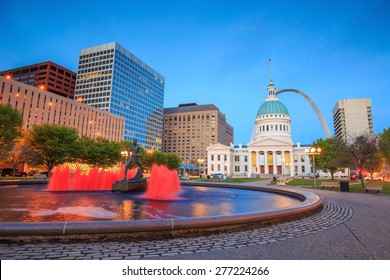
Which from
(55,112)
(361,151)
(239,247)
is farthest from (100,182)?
(55,112)

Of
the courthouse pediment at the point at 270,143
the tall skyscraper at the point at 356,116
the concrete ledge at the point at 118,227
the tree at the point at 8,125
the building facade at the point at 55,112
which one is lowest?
the concrete ledge at the point at 118,227

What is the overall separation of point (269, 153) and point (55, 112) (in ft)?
288

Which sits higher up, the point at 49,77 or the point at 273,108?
the point at 49,77

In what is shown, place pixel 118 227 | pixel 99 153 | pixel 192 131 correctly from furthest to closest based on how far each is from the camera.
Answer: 1. pixel 192 131
2. pixel 99 153
3. pixel 118 227

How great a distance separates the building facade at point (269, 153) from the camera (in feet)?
314

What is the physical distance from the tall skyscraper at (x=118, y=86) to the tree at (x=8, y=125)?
78.2 metres

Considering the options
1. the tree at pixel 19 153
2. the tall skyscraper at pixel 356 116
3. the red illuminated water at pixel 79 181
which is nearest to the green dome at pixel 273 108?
the tall skyscraper at pixel 356 116

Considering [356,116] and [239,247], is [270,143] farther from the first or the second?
[239,247]

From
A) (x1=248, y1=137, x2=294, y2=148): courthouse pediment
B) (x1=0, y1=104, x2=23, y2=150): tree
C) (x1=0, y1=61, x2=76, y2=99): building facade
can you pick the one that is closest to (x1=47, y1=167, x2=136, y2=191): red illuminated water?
(x1=0, y1=104, x2=23, y2=150): tree

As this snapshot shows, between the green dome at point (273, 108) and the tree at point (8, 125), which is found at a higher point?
the green dome at point (273, 108)

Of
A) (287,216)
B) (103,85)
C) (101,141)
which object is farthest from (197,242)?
(103,85)

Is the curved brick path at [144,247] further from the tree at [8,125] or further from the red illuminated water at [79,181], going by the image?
the tree at [8,125]

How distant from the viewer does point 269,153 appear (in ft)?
324

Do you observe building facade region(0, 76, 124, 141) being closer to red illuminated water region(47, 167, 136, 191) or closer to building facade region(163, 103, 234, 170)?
red illuminated water region(47, 167, 136, 191)
